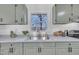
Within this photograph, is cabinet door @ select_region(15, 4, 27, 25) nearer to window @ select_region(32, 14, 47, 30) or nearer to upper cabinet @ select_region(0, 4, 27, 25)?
upper cabinet @ select_region(0, 4, 27, 25)

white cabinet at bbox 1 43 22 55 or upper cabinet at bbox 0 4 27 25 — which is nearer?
white cabinet at bbox 1 43 22 55

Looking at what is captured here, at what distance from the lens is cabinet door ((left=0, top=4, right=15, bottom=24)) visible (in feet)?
12.6

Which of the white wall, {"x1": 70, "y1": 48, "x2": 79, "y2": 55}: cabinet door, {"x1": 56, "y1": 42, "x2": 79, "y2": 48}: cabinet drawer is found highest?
the white wall

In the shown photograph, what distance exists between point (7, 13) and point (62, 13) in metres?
1.32

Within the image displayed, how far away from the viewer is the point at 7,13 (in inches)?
152

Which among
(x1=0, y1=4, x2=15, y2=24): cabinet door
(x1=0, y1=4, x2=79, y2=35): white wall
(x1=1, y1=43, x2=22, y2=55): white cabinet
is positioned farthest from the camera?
(x1=0, y1=4, x2=79, y2=35): white wall

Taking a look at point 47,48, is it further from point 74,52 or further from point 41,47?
point 74,52

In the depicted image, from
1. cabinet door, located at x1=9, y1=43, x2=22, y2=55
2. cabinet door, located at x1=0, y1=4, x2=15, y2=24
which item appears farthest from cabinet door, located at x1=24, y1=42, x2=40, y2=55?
cabinet door, located at x1=0, y1=4, x2=15, y2=24

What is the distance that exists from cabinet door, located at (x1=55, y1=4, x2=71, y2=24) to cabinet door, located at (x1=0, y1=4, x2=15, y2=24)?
1059mm

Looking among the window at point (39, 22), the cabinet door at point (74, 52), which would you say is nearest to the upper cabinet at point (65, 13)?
the window at point (39, 22)

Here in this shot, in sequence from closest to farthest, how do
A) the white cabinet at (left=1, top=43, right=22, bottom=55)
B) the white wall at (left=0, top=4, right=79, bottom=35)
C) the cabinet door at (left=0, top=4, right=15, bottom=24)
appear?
the white cabinet at (left=1, top=43, right=22, bottom=55), the cabinet door at (left=0, top=4, right=15, bottom=24), the white wall at (left=0, top=4, right=79, bottom=35)

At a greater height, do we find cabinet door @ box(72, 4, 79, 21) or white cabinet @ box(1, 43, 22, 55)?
cabinet door @ box(72, 4, 79, 21)

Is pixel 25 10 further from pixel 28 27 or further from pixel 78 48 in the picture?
pixel 78 48
